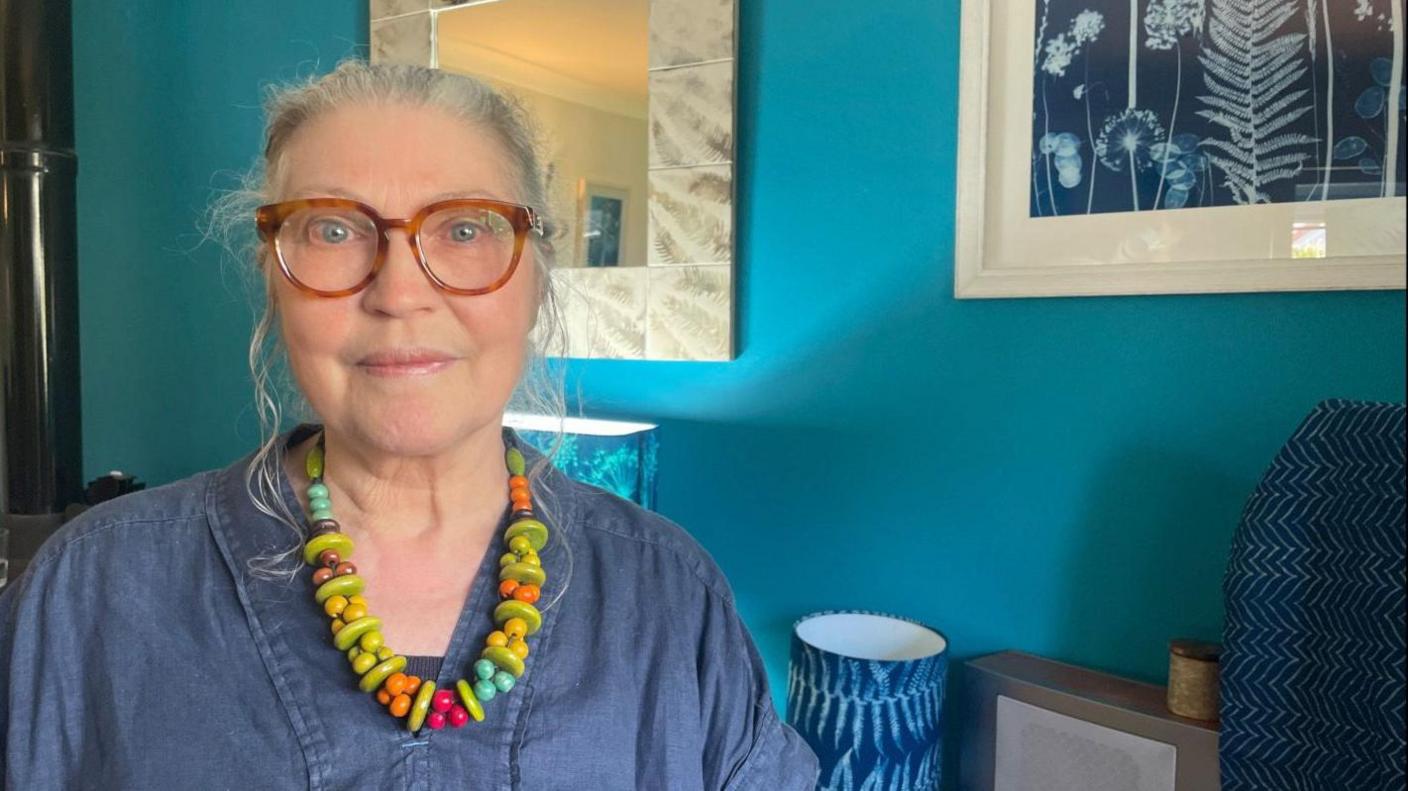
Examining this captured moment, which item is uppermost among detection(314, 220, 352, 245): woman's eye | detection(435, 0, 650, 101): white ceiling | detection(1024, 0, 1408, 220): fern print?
detection(435, 0, 650, 101): white ceiling

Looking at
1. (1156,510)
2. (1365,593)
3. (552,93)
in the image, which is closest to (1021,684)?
(1156,510)

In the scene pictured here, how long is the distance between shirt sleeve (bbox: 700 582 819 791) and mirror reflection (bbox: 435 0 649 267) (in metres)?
0.95

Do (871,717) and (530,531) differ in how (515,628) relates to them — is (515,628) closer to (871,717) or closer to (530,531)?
(530,531)

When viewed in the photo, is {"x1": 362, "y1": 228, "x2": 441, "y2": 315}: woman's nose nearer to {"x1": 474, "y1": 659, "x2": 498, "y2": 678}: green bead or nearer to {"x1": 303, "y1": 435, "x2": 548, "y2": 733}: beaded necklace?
{"x1": 303, "y1": 435, "x2": 548, "y2": 733}: beaded necklace

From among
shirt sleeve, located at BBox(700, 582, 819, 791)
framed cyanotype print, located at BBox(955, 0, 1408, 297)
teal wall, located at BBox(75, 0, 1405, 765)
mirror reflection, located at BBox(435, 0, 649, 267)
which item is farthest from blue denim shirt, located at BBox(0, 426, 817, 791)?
mirror reflection, located at BBox(435, 0, 649, 267)

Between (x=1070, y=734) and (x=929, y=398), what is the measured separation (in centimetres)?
54

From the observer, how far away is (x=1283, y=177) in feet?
4.16

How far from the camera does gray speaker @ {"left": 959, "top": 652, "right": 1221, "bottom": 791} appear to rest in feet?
3.98

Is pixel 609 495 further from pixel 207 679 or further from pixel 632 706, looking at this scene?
pixel 207 679

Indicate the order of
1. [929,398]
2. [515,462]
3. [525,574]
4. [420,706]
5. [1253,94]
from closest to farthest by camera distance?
1. [420,706]
2. [525,574]
3. [515,462]
4. [1253,94]
5. [929,398]

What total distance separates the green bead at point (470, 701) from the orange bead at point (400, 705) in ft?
0.15

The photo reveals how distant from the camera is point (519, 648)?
89 centimetres

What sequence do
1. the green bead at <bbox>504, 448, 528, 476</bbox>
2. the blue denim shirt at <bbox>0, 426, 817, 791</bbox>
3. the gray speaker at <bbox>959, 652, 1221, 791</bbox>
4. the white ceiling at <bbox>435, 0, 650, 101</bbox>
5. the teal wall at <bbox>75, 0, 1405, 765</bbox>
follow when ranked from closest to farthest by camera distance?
1. the blue denim shirt at <bbox>0, 426, 817, 791</bbox>
2. the green bead at <bbox>504, 448, 528, 476</bbox>
3. the gray speaker at <bbox>959, 652, 1221, 791</bbox>
4. the teal wall at <bbox>75, 0, 1405, 765</bbox>
5. the white ceiling at <bbox>435, 0, 650, 101</bbox>

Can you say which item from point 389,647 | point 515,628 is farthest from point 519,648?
point 389,647
